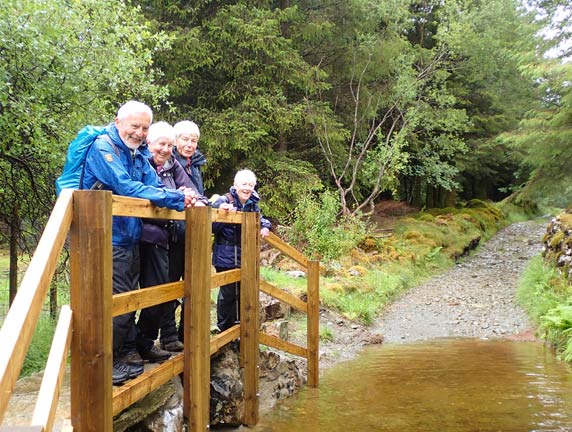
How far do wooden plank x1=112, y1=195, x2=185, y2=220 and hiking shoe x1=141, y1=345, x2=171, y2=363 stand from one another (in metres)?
1.23

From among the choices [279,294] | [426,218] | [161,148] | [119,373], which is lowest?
[119,373]

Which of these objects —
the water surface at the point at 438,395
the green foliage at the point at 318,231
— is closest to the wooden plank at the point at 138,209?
the water surface at the point at 438,395

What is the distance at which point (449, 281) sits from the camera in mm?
15641

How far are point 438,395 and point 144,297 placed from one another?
4184 millimetres

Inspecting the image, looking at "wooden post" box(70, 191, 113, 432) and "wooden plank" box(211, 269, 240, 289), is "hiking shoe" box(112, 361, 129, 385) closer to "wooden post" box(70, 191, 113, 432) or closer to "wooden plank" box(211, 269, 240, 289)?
"wooden post" box(70, 191, 113, 432)

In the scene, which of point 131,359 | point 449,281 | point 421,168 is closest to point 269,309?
point 131,359

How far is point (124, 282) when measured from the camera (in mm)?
3670

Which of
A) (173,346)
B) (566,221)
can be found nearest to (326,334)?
(173,346)

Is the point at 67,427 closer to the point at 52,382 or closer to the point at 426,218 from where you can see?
the point at 52,382

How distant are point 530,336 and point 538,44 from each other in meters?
8.27

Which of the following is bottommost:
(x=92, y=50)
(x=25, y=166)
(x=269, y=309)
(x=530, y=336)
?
(x=530, y=336)

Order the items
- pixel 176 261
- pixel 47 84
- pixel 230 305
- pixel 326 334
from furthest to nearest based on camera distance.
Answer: pixel 326 334 < pixel 47 84 < pixel 230 305 < pixel 176 261

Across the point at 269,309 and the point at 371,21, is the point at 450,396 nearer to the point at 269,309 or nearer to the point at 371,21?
the point at 269,309

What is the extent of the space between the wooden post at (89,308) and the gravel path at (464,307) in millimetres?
7635
